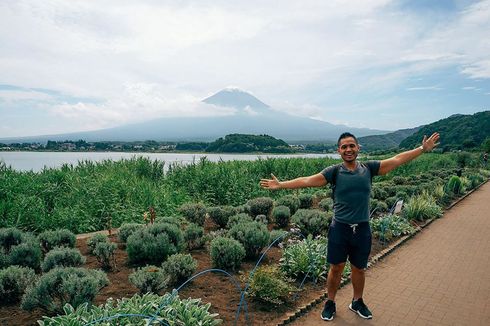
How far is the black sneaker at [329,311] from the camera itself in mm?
4363

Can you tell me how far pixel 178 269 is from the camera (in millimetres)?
4949

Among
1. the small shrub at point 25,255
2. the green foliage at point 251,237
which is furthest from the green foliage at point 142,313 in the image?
the green foliage at point 251,237

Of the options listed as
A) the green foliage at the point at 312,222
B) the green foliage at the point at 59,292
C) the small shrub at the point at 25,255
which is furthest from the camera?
the green foliage at the point at 312,222

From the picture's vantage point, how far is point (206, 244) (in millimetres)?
7035

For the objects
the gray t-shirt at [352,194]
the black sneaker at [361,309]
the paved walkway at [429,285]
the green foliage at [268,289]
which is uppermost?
the gray t-shirt at [352,194]

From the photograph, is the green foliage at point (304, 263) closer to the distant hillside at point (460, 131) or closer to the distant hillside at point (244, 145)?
the distant hillside at point (244, 145)

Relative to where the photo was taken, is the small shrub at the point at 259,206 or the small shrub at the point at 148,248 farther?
the small shrub at the point at 259,206

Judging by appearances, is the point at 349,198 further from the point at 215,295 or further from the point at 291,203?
the point at 291,203

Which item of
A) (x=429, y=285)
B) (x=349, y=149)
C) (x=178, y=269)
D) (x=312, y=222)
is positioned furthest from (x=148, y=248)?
(x=429, y=285)

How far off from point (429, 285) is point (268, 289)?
106 inches

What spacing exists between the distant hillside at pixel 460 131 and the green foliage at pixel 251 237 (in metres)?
58.1

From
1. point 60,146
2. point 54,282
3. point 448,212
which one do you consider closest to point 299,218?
point 54,282

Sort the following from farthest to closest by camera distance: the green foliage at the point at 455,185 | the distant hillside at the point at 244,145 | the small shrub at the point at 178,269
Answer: the distant hillside at the point at 244,145 → the green foliage at the point at 455,185 → the small shrub at the point at 178,269

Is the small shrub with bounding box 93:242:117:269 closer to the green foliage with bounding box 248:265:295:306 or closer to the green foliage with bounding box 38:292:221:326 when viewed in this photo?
the green foliage with bounding box 38:292:221:326
